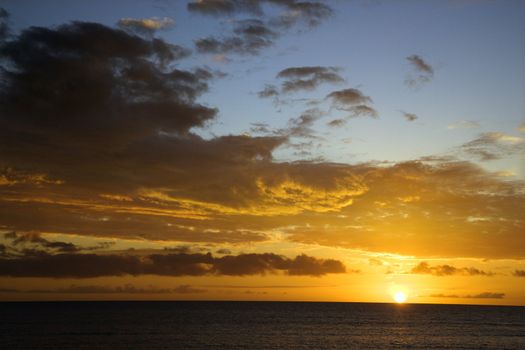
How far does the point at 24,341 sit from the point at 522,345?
315 feet

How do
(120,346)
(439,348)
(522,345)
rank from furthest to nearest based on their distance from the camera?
(522,345) < (439,348) < (120,346)

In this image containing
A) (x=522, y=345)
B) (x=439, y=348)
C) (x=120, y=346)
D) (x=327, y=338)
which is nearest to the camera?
(x=120, y=346)

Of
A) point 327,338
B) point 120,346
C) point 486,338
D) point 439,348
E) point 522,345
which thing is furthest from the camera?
point 486,338

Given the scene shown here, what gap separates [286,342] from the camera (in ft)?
323

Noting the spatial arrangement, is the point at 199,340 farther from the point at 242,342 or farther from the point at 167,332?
the point at 167,332

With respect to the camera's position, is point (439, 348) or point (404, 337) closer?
point (439, 348)

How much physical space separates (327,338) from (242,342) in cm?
2080

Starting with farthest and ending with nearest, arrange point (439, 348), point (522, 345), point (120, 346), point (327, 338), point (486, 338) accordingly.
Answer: point (486, 338) < point (327, 338) < point (522, 345) < point (439, 348) < point (120, 346)

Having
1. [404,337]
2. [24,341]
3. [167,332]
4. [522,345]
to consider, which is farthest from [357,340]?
[24,341]

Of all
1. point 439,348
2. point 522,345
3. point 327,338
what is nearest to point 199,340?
point 327,338

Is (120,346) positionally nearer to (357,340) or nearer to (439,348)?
(357,340)

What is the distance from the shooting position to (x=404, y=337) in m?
114

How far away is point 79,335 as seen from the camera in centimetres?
10719

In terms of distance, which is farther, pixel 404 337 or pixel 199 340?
pixel 404 337
